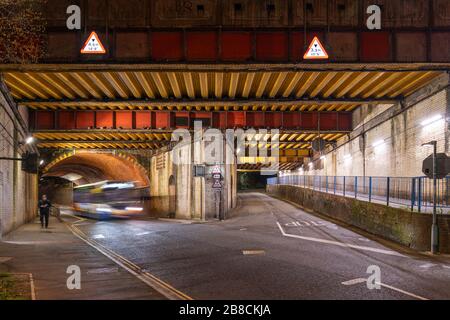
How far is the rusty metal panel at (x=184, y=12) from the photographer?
14523 mm

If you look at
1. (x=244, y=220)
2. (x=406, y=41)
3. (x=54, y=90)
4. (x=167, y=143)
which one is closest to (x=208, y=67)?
(x=406, y=41)

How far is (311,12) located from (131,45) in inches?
248

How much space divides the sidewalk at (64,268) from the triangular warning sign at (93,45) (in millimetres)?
6642

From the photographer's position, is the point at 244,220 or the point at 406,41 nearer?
the point at 406,41

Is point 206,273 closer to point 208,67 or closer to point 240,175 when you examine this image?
point 208,67

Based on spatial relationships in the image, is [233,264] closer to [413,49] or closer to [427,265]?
[427,265]

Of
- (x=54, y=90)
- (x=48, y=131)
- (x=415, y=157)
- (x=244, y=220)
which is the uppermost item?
(x=54, y=90)

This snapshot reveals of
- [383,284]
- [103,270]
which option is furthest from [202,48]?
[383,284]

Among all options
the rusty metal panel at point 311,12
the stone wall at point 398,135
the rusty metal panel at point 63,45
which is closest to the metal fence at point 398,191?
the stone wall at point 398,135

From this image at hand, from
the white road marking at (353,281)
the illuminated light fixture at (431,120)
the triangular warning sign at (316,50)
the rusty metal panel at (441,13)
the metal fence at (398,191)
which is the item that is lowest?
the white road marking at (353,281)

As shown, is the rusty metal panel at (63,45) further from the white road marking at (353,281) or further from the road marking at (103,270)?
the white road marking at (353,281)

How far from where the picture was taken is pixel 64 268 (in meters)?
11.1
